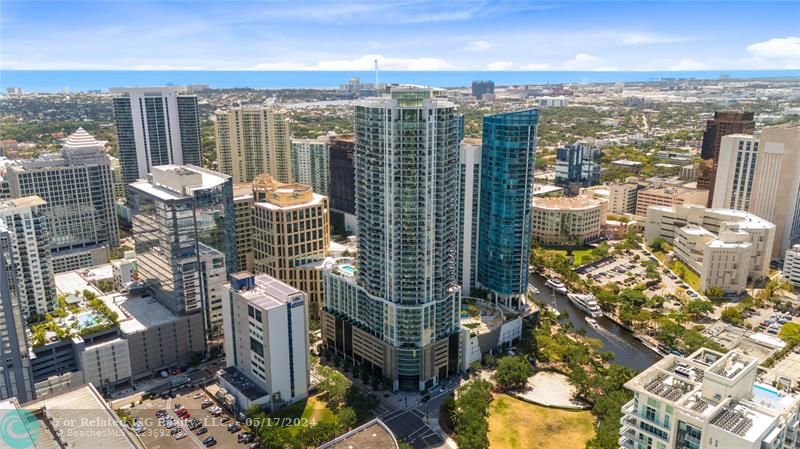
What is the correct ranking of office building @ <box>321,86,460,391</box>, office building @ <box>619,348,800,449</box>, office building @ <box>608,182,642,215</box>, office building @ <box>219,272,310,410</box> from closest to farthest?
office building @ <box>619,348,800,449</box>
office building @ <box>219,272,310,410</box>
office building @ <box>321,86,460,391</box>
office building @ <box>608,182,642,215</box>

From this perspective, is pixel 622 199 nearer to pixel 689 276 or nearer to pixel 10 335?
pixel 689 276

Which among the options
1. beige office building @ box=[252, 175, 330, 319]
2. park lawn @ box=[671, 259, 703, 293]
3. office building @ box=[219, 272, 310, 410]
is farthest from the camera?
park lawn @ box=[671, 259, 703, 293]

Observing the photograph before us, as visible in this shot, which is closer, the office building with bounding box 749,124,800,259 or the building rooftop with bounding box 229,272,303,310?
the building rooftop with bounding box 229,272,303,310

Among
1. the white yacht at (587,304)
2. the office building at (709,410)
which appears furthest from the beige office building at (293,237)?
the office building at (709,410)

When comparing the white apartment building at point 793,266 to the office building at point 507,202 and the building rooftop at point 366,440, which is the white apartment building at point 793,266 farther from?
the building rooftop at point 366,440

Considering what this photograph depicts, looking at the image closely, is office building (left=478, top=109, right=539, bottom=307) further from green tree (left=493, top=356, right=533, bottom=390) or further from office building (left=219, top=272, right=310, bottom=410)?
office building (left=219, top=272, right=310, bottom=410)

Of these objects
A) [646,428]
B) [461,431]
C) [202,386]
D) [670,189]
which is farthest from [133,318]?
[670,189]

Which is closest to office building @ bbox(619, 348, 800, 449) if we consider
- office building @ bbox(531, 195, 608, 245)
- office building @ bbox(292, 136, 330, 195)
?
office building @ bbox(531, 195, 608, 245)
